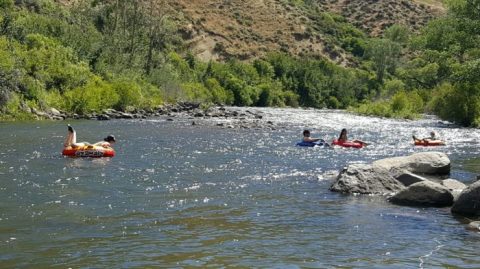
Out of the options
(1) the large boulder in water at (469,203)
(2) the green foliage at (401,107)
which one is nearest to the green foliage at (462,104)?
(2) the green foliage at (401,107)

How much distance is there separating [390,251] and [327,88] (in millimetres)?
115178

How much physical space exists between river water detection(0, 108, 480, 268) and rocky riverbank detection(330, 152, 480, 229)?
0.51m

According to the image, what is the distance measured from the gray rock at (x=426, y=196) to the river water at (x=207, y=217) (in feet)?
1.54

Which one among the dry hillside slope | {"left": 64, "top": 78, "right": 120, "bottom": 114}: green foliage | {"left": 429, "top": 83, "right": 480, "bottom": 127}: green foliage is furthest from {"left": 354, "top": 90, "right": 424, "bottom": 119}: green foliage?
the dry hillside slope

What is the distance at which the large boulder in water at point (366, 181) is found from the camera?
56.7 feet

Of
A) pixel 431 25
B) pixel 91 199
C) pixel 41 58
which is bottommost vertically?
pixel 91 199

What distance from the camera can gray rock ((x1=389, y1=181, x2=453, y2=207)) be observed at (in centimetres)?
1570

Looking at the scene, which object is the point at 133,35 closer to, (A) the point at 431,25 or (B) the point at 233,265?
(A) the point at 431,25

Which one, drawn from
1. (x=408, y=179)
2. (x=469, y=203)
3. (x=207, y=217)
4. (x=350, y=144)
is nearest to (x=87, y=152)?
(x=207, y=217)

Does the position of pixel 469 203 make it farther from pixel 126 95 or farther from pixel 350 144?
pixel 126 95

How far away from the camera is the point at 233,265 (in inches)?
392

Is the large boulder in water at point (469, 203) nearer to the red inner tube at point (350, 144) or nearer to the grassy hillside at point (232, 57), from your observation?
the red inner tube at point (350, 144)

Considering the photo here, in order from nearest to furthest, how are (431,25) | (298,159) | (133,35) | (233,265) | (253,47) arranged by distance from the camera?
(233,265)
(298,159)
(431,25)
(133,35)
(253,47)

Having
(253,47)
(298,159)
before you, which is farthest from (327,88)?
(298,159)
